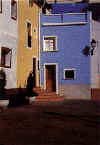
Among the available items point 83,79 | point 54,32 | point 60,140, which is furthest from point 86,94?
point 60,140

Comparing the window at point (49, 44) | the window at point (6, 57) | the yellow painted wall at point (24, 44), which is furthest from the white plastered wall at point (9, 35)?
the window at point (49, 44)

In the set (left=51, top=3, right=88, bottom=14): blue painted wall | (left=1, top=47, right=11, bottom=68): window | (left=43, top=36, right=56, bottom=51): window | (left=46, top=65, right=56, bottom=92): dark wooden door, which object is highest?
(left=51, top=3, right=88, bottom=14): blue painted wall

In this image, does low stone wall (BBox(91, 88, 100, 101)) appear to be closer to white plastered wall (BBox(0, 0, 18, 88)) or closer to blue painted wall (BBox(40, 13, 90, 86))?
blue painted wall (BBox(40, 13, 90, 86))

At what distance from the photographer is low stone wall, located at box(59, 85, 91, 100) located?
75.4 ft

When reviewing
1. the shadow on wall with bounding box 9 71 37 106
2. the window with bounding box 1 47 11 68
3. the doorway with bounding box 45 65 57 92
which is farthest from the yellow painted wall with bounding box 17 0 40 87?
the window with bounding box 1 47 11 68

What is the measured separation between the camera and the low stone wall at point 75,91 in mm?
22969

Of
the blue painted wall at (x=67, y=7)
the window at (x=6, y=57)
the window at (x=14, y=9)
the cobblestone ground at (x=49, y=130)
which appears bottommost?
the cobblestone ground at (x=49, y=130)

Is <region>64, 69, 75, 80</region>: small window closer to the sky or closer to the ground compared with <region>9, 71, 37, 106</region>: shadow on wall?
closer to the sky

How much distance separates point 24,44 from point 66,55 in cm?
397

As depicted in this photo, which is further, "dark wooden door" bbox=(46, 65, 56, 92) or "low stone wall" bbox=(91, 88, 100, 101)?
"dark wooden door" bbox=(46, 65, 56, 92)

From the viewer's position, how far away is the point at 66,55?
76.7 ft

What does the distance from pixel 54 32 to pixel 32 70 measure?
3.50 meters

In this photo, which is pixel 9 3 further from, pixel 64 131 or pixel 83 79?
pixel 64 131

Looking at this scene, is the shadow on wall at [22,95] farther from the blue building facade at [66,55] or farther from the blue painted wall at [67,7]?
the blue painted wall at [67,7]
